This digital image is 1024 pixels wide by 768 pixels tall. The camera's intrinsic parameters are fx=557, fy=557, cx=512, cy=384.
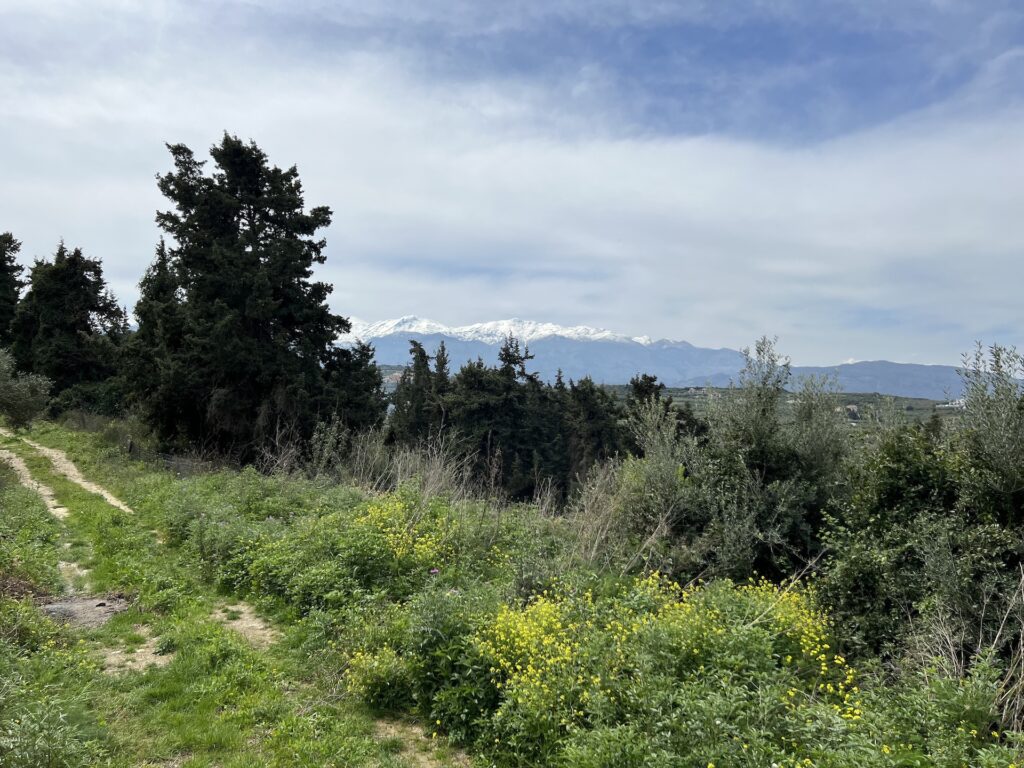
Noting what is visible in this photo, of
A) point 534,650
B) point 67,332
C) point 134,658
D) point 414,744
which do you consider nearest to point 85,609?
point 134,658

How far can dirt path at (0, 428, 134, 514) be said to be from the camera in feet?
Result: 47.8

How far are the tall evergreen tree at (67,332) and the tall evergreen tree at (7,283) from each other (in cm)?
165

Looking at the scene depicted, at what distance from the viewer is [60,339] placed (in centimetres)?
3177

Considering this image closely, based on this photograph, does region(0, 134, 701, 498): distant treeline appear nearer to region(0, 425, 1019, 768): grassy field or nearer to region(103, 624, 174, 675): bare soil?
region(0, 425, 1019, 768): grassy field

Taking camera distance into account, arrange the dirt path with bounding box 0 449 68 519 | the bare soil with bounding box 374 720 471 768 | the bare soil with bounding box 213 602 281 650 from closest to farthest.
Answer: the bare soil with bounding box 374 720 471 768, the bare soil with bounding box 213 602 281 650, the dirt path with bounding box 0 449 68 519

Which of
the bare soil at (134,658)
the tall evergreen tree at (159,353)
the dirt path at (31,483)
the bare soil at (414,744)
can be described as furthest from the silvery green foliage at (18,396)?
the bare soil at (414,744)

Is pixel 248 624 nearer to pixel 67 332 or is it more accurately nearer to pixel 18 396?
pixel 18 396

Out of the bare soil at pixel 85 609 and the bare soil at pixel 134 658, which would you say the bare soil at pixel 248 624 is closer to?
the bare soil at pixel 134 658

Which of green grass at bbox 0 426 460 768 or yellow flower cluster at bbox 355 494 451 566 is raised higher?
yellow flower cluster at bbox 355 494 451 566

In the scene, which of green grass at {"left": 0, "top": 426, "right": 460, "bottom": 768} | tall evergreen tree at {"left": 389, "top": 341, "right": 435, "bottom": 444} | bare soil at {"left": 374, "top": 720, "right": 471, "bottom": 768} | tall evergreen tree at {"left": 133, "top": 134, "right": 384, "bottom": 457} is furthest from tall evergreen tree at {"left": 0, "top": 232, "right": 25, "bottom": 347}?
bare soil at {"left": 374, "top": 720, "right": 471, "bottom": 768}

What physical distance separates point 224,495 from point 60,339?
86.9 ft

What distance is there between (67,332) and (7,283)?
7.53 m

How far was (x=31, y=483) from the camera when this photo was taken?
1580cm

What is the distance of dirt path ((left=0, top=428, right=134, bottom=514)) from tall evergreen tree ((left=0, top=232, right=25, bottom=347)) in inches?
578
